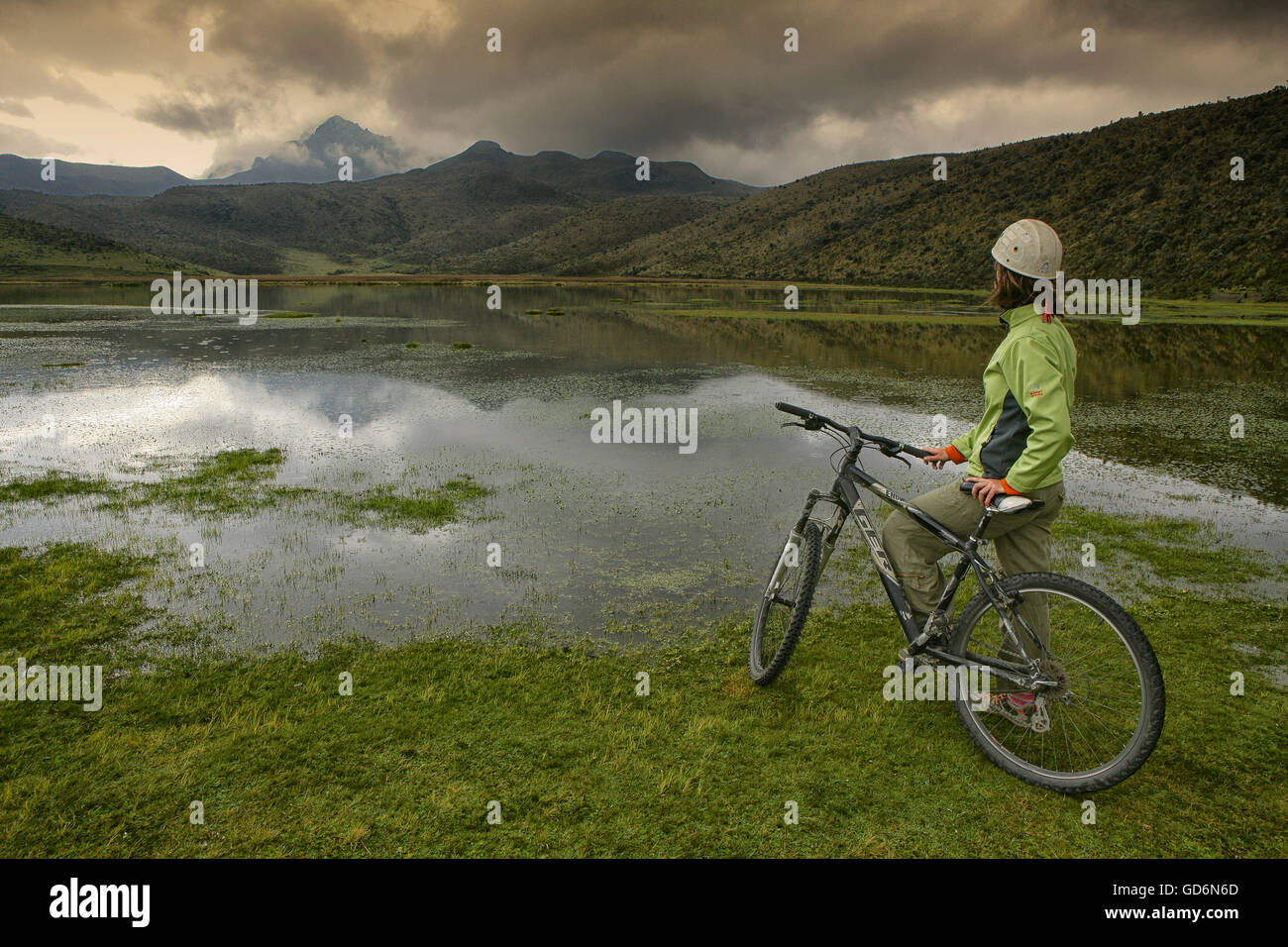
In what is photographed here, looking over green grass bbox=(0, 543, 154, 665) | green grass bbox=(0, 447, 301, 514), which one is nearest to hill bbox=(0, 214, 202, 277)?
green grass bbox=(0, 447, 301, 514)

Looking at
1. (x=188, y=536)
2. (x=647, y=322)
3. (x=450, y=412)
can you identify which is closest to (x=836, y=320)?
(x=647, y=322)

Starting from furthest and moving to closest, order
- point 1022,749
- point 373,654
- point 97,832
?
point 373,654 → point 1022,749 → point 97,832

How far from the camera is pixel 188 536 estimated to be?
9.97 m

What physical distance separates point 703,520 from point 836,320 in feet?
142

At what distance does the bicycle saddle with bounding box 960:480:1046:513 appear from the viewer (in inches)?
172

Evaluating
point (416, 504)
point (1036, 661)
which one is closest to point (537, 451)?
point (416, 504)

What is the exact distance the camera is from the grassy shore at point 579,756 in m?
4.15

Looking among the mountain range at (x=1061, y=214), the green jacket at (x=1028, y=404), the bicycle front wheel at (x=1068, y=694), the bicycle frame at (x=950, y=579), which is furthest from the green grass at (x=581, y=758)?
the mountain range at (x=1061, y=214)

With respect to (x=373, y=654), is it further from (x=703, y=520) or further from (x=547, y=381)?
(x=547, y=381)

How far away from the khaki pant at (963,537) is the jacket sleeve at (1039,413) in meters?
0.27

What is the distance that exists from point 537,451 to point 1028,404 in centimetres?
1191

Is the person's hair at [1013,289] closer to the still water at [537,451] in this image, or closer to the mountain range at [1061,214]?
the still water at [537,451]

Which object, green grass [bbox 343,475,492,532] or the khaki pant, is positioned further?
green grass [bbox 343,475,492,532]

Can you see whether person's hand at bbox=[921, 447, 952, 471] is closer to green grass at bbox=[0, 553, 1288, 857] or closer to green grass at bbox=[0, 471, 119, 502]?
green grass at bbox=[0, 553, 1288, 857]
